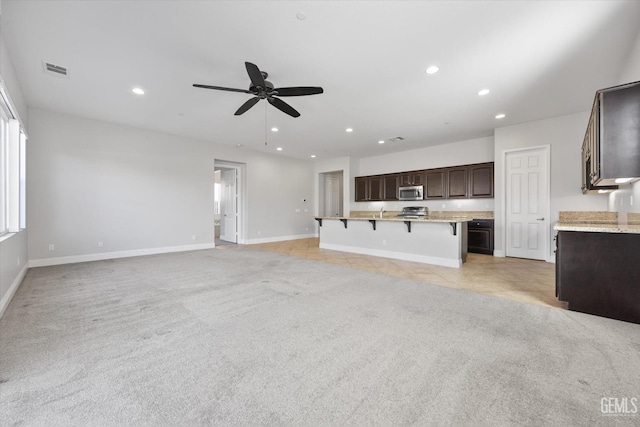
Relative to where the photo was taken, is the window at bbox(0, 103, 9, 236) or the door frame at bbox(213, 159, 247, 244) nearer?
the window at bbox(0, 103, 9, 236)

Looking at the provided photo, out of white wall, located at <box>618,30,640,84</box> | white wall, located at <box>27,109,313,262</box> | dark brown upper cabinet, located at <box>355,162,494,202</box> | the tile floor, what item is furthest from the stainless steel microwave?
white wall, located at <box>27,109,313,262</box>

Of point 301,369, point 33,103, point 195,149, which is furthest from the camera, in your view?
point 195,149

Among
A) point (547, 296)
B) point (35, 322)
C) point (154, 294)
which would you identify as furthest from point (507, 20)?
point (35, 322)

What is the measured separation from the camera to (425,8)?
2.31 m

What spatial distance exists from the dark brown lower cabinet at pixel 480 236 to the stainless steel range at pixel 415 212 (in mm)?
1279

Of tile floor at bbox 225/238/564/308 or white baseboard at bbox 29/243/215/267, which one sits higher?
white baseboard at bbox 29/243/215/267

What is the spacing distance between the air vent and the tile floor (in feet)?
15.6

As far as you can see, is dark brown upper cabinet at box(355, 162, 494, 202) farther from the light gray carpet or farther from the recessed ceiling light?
the light gray carpet

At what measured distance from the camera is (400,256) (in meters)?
5.52

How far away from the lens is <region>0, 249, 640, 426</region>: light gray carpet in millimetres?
1333

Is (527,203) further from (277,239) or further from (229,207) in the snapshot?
(229,207)

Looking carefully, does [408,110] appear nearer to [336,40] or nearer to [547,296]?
[336,40]

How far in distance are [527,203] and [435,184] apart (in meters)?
2.16

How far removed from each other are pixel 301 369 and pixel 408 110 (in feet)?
14.8
